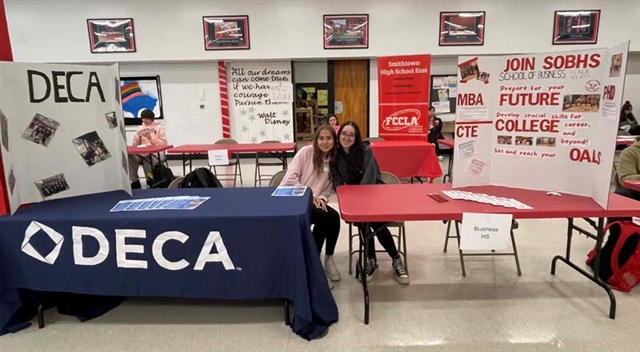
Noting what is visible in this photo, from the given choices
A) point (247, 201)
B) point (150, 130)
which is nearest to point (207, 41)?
point (150, 130)

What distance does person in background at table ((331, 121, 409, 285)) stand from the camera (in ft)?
8.80

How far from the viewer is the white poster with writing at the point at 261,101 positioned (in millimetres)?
7738

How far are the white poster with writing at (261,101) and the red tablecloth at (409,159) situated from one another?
367 cm

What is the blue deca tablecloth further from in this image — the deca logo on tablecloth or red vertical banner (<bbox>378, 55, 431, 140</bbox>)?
red vertical banner (<bbox>378, 55, 431, 140</bbox>)

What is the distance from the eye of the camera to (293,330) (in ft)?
6.65

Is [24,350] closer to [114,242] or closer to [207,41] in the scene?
[114,242]

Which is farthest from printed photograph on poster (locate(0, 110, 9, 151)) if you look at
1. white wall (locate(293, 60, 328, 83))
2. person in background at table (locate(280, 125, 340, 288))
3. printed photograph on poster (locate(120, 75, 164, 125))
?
white wall (locate(293, 60, 328, 83))

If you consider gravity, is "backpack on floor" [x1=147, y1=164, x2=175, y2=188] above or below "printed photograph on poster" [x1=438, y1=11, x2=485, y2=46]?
below

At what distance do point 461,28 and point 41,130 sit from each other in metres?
7.14

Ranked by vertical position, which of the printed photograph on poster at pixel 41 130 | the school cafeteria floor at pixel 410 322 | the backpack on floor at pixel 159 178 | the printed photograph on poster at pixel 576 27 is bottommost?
the school cafeteria floor at pixel 410 322

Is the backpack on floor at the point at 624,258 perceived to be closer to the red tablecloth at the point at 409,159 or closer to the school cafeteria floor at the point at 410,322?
the school cafeteria floor at the point at 410,322

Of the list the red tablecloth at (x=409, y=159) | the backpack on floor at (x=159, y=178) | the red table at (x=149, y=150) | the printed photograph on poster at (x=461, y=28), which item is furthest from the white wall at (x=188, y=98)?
the printed photograph on poster at (x=461, y=28)

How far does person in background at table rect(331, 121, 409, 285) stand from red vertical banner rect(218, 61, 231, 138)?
5.64 meters

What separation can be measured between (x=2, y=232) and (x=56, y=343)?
0.66 m
